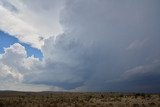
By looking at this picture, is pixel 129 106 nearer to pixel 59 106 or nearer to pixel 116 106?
pixel 116 106

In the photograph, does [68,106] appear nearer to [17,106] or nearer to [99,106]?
[99,106]

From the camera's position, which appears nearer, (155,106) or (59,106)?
(155,106)

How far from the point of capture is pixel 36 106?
182 ft

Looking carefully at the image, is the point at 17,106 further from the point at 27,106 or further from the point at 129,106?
the point at 129,106

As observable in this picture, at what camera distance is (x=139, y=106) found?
5334 cm

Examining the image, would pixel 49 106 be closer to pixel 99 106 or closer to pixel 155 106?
pixel 99 106

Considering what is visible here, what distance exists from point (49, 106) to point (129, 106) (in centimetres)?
1565

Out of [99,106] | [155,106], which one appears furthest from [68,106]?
[155,106]

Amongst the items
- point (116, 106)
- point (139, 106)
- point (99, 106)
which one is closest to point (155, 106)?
point (139, 106)

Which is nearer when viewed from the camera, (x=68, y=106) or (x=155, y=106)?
(x=155, y=106)

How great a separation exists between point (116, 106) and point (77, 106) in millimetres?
7586

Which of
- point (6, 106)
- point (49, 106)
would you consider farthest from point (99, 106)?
point (6, 106)

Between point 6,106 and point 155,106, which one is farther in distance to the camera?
point 6,106

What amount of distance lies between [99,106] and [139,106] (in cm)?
764
